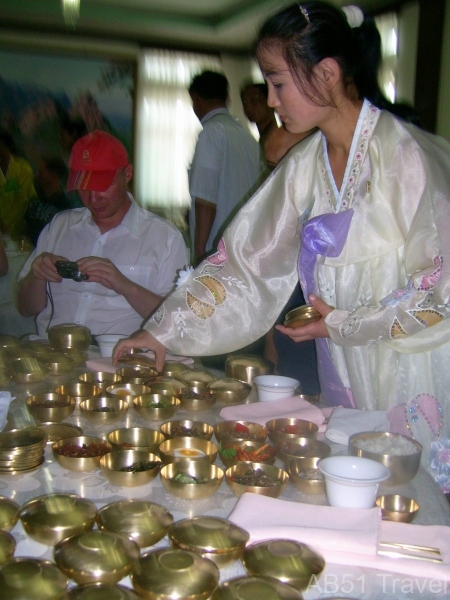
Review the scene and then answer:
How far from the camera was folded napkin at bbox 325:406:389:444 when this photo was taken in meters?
1.37

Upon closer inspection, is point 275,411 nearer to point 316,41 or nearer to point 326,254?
point 326,254

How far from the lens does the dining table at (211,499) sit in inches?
34.8

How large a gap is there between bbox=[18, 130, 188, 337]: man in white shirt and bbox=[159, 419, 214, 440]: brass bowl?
0.96m

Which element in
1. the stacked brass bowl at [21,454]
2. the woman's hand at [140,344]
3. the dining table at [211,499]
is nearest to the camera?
the dining table at [211,499]

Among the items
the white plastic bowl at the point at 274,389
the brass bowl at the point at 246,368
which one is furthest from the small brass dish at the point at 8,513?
the brass bowl at the point at 246,368

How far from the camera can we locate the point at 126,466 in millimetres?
1209

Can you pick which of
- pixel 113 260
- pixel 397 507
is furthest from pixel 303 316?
pixel 113 260

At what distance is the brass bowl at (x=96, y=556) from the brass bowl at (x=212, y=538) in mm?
71

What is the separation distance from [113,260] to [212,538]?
5.68ft

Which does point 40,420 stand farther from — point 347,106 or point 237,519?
point 347,106

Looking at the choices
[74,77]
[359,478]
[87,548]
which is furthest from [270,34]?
[74,77]

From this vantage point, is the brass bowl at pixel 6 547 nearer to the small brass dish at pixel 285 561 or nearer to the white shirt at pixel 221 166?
the small brass dish at pixel 285 561

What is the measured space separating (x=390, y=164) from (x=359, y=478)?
78 centimetres

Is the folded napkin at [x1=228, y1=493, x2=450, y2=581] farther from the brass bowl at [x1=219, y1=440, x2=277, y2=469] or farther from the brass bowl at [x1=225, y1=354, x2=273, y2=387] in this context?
the brass bowl at [x1=225, y1=354, x2=273, y2=387]
